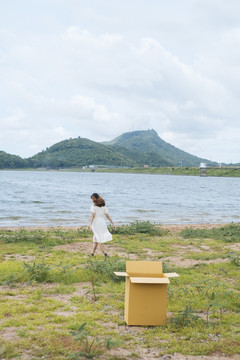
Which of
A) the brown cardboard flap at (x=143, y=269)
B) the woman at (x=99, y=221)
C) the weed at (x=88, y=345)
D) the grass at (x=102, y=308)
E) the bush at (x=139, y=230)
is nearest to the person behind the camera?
the weed at (x=88, y=345)

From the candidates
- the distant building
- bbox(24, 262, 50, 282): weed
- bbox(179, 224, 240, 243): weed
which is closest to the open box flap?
bbox(24, 262, 50, 282): weed

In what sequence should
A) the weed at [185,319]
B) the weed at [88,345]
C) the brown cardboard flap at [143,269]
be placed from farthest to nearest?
the brown cardboard flap at [143,269] < the weed at [185,319] < the weed at [88,345]

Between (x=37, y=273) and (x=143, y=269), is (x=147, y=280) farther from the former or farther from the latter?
(x=37, y=273)

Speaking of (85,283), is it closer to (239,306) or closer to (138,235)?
(239,306)

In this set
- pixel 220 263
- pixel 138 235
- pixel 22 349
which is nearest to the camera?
pixel 22 349

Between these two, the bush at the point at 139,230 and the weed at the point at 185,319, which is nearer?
the weed at the point at 185,319

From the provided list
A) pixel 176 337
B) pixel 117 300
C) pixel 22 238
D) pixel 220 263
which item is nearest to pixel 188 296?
pixel 117 300

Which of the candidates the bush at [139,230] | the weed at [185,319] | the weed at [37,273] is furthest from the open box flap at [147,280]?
the bush at [139,230]

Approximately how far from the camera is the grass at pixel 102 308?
501 centimetres

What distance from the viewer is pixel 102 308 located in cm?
670

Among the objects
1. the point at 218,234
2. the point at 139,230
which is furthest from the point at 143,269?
the point at 218,234

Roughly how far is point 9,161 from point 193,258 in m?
198

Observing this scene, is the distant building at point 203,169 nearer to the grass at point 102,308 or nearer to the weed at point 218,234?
the weed at point 218,234

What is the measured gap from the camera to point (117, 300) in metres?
7.20
